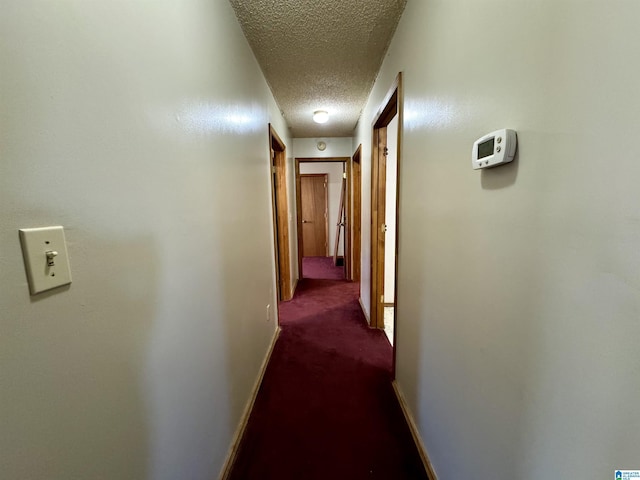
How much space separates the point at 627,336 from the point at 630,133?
0.32 metres

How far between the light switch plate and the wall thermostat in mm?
969

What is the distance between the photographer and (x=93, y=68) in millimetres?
544

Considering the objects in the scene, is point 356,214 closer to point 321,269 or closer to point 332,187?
point 321,269

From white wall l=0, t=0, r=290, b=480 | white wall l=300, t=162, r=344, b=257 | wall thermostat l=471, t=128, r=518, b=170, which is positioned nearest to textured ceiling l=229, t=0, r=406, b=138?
white wall l=0, t=0, r=290, b=480

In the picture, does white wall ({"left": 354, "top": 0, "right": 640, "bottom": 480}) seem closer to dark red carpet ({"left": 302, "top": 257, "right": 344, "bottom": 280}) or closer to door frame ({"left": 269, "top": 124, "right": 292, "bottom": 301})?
door frame ({"left": 269, "top": 124, "right": 292, "bottom": 301})

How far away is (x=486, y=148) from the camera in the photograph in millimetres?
707

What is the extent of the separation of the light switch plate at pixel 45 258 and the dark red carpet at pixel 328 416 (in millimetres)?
1279

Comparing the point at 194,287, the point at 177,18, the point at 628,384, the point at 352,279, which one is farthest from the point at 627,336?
the point at 352,279

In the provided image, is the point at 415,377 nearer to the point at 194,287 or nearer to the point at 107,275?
the point at 194,287

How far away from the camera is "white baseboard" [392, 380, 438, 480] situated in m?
1.17

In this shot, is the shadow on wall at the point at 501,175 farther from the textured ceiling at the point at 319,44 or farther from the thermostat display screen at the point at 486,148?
the textured ceiling at the point at 319,44

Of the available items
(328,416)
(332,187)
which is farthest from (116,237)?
(332,187)

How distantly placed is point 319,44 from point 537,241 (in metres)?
1.78

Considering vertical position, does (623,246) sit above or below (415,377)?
above
